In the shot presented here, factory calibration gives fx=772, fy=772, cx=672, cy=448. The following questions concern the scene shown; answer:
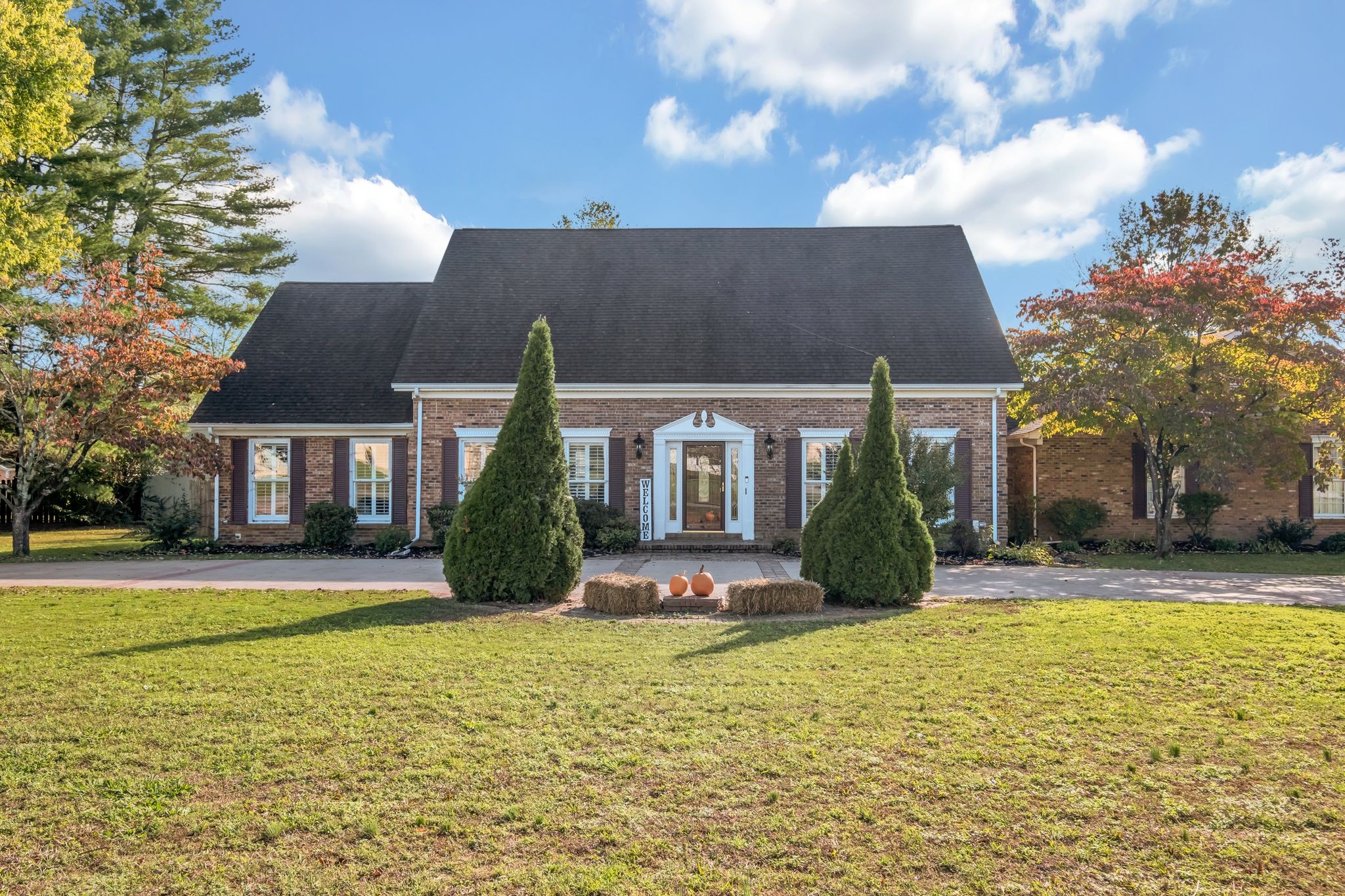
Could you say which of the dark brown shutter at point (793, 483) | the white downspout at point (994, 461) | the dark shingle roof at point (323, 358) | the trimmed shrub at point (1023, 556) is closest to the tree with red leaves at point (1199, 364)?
the white downspout at point (994, 461)

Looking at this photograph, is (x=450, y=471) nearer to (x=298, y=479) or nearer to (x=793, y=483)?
(x=298, y=479)

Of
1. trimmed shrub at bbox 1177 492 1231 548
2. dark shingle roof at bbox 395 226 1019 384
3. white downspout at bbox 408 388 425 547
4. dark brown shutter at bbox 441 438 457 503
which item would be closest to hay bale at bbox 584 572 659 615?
dark shingle roof at bbox 395 226 1019 384

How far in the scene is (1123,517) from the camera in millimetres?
18812

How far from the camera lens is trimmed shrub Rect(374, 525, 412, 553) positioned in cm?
1650

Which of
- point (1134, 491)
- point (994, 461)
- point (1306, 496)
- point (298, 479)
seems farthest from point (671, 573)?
point (1306, 496)

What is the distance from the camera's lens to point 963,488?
16656 millimetres

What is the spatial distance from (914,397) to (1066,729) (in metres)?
12.5

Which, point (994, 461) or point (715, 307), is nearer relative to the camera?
point (994, 461)

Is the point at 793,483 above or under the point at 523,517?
above

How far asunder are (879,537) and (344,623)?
6.45 metres

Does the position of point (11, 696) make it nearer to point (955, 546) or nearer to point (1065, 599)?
point (1065, 599)

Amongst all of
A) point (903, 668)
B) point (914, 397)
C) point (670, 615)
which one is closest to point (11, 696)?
point (670, 615)

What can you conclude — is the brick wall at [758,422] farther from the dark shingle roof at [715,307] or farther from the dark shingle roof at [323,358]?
the dark shingle roof at [323,358]

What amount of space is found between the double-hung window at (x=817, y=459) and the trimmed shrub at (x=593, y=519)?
385 cm
